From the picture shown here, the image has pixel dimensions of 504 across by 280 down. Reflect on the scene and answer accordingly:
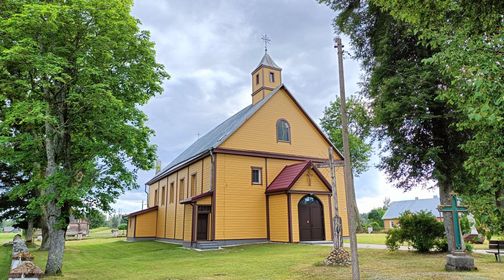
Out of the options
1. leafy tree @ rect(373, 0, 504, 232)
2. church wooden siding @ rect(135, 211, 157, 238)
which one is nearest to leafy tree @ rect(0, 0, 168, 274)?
leafy tree @ rect(373, 0, 504, 232)

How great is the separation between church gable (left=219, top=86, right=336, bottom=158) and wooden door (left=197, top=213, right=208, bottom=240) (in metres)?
5.53

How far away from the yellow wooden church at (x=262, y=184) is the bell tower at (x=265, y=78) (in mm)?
92

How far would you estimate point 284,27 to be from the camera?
1684cm

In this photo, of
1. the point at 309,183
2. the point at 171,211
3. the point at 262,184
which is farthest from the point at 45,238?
the point at 309,183

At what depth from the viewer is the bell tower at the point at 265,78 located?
27.4 metres

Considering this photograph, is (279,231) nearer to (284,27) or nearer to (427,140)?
(427,140)

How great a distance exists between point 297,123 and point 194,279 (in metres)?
17.2

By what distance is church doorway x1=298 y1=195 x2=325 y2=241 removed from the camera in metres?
21.5

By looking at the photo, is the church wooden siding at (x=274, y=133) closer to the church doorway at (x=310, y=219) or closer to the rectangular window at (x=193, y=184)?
the church doorway at (x=310, y=219)

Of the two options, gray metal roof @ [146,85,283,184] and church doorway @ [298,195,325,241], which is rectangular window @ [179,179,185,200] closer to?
gray metal roof @ [146,85,283,184]

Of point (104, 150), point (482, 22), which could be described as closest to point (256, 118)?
point (104, 150)

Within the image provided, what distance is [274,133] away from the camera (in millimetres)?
24469

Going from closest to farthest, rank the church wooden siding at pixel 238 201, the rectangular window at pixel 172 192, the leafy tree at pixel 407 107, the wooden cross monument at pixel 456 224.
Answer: the wooden cross monument at pixel 456 224 → the leafy tree at pixel 407 107 → the church wooden siding at pixel 238 201 → the rectangular window at pixel 172 192

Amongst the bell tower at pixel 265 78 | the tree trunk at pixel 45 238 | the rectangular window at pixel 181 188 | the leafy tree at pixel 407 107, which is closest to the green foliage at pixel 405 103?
the leafy tree at pixel 407 107
